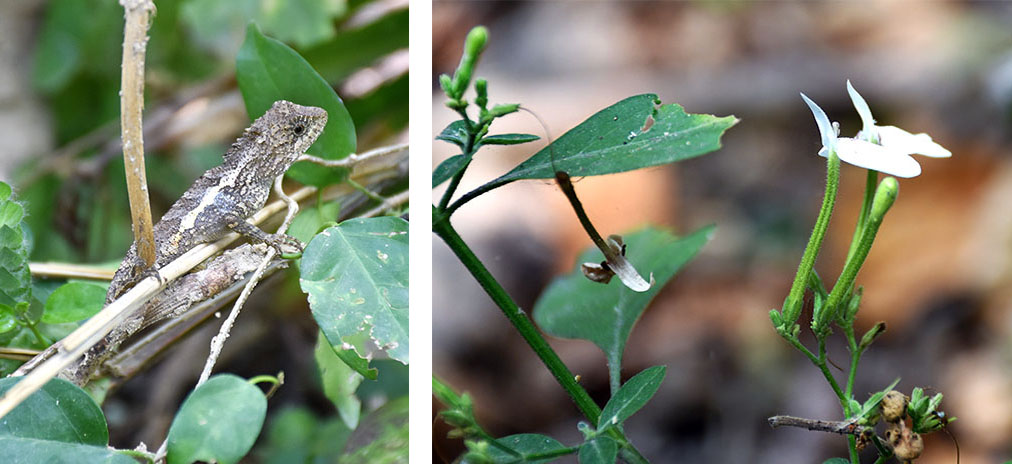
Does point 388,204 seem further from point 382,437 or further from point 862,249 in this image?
point 862,249

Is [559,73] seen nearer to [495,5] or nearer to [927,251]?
[495,5]

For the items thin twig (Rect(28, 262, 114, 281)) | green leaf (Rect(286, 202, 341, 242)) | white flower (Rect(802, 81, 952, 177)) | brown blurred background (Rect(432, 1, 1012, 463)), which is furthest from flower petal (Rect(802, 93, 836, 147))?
brown blurred background (Rect(432, 1, 1012, 463))

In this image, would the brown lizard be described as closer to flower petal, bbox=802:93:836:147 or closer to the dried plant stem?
the dried plant stem

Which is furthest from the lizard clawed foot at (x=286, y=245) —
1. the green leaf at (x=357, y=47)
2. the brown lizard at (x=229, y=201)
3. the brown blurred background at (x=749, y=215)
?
the brown blurred background at (x=749, y=215)

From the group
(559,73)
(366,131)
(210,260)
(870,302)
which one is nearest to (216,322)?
(210,260)

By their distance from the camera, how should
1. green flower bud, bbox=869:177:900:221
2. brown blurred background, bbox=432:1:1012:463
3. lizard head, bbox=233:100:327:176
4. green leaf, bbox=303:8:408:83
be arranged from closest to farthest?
1. green flower bud, bbox=869:177:900:221
2. lizard head, bbox=233:100:327:176
3. green leaf, bbox=303:8:408:83
4. brown blurred background, bbox=432:1:1012:463
